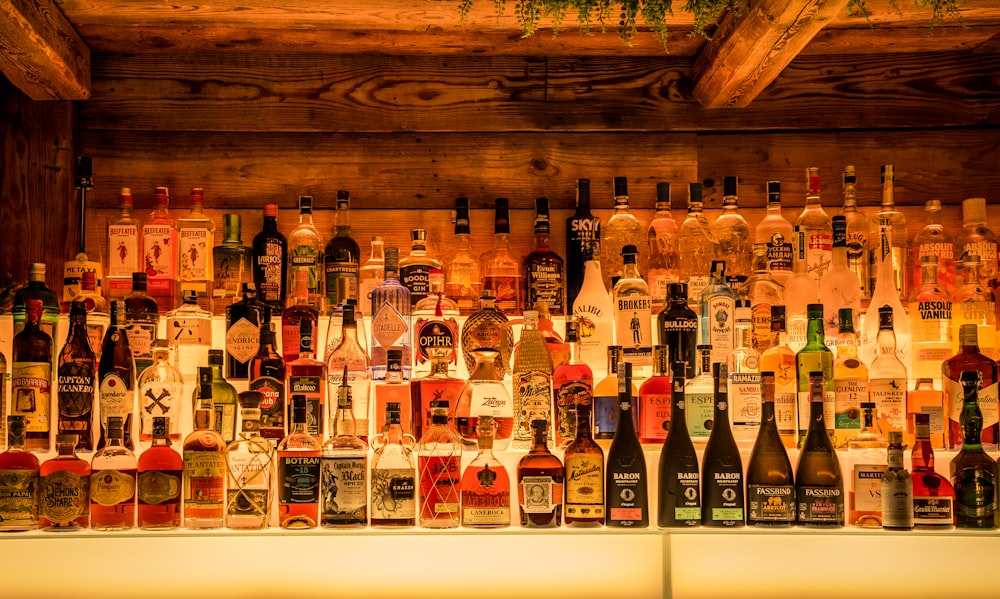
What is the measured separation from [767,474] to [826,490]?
14cm

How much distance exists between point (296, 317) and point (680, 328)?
0.87 metres

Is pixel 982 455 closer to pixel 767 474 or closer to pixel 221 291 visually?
pixel 767 474

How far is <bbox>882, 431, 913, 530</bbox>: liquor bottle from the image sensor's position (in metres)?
2.10

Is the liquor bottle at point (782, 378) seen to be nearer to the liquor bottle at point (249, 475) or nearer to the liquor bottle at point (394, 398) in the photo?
the liquor bottle at point (394, 398)

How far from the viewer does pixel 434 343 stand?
242 cm

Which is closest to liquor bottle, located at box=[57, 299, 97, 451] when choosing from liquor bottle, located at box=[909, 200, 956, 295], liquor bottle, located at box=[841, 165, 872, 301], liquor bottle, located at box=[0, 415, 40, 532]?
liquor bottle, located at box=[0, 415, 40, 532]

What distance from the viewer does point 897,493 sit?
6.92 ft

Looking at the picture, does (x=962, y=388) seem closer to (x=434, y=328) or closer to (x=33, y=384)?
(x=434, y=328)

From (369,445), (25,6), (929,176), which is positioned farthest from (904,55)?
(25,6)

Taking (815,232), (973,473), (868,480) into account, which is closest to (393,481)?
(868,480)

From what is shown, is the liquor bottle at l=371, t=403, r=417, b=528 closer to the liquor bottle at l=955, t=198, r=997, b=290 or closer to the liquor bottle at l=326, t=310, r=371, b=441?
the liquor bottle at l=326, t=310, r=371, b=441

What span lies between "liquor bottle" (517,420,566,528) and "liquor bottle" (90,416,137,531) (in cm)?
76

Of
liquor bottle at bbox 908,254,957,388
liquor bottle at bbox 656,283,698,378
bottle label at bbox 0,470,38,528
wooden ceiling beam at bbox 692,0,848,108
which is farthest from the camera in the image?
liquor bottle at bbox 908,254,957,388

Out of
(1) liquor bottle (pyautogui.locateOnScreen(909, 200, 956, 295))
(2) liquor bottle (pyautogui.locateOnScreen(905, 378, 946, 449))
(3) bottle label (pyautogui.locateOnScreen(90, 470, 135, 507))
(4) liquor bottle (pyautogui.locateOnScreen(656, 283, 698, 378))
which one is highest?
(1) liquor bottle (pyautogui.locateOnScreen(909, 200, 956, 295))
